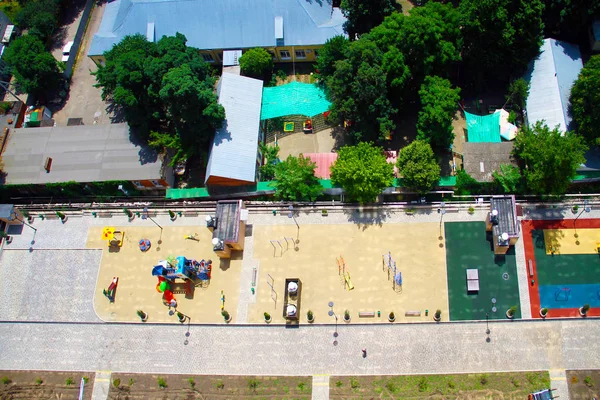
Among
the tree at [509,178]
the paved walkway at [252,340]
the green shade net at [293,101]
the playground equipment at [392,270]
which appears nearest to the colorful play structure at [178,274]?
the paved walkway at [252,340]

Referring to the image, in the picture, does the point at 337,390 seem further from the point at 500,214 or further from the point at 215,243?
the point at 500,214

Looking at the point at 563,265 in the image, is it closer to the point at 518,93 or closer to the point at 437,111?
the point at 518,93

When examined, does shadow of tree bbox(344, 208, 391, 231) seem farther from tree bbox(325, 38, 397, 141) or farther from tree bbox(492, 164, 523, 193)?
tree bbox(492, 164, 523, 193)

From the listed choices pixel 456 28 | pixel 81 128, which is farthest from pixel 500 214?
pixel 81 128

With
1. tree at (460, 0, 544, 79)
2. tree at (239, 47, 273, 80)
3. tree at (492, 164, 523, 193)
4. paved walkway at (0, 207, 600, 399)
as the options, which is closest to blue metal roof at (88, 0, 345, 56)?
tree at (239, 47, 273, 80)

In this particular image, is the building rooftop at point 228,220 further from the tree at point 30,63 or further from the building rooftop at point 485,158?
the tree at point 30,63
